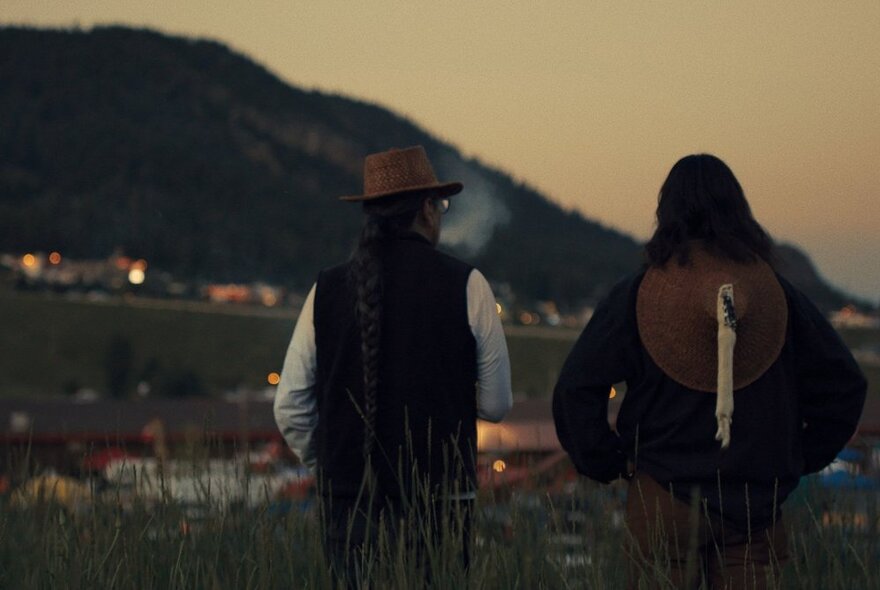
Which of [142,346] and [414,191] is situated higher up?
[414,191]

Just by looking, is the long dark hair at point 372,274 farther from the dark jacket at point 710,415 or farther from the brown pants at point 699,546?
the brown pants at point 699,546

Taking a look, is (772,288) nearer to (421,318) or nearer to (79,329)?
(421,318)

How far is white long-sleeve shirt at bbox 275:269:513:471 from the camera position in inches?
117

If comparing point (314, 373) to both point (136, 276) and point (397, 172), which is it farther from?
point (136, 276)

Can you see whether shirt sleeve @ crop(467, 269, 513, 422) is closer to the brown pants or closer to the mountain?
the brown pants

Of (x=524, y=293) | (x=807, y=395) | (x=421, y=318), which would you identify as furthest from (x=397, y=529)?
(x=524, y=293)

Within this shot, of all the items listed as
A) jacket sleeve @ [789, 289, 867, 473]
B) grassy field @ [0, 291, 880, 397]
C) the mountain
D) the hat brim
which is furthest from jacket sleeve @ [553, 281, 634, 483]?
the mountain

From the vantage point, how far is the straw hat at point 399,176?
3.12 m

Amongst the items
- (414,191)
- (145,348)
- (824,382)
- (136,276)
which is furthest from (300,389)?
(136,276)

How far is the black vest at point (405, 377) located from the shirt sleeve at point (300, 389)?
29 mm

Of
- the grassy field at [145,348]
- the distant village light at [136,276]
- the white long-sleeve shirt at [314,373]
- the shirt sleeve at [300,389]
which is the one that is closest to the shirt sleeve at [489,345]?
the white long-sleeve shirt at [314,373]

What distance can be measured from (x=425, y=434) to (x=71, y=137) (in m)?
198

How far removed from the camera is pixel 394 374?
2986 millimetres

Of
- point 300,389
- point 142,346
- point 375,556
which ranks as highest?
point 300,389
